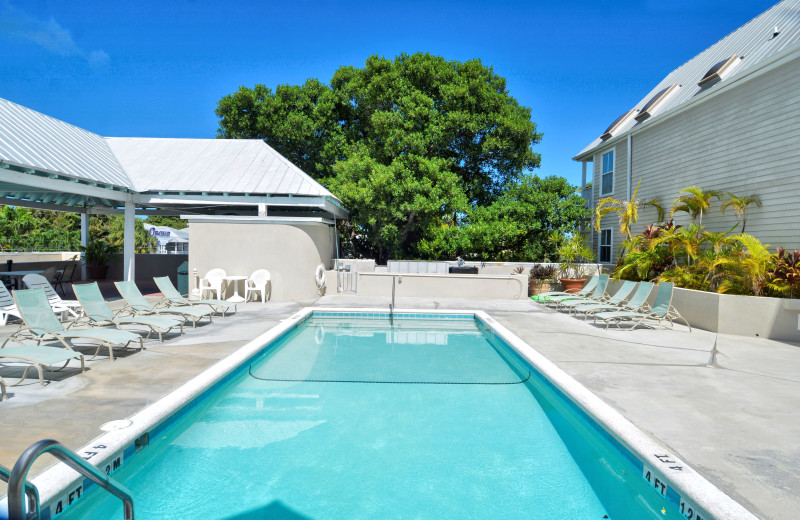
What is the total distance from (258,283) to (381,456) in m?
10.0

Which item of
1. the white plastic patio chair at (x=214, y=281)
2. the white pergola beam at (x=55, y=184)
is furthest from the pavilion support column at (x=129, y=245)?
the white plastic patio chair at (x=214, y=281)

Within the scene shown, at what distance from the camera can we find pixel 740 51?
47.4 ft

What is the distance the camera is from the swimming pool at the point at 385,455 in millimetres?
3715

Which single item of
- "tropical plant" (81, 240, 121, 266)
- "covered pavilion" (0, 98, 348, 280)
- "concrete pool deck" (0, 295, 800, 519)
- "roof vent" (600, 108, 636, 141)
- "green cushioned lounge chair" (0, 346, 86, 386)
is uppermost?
"roof vent" (600, 108, 636, 141)

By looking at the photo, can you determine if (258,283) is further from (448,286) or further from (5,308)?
(448,286)

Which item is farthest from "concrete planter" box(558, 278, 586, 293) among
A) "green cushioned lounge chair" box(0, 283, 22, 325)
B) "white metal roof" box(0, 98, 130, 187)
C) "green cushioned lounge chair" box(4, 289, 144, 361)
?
"green cushioned lounge chair" box(0, 283, 22, 325)

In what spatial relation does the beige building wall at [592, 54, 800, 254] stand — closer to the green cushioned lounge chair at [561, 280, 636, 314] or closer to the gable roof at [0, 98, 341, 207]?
the green cushioned lounge chair at [561, 280, 636, 314]

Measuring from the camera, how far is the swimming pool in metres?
3.71

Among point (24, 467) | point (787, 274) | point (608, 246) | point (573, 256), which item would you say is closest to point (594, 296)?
point (573, 256)

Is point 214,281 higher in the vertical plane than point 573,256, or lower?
lower

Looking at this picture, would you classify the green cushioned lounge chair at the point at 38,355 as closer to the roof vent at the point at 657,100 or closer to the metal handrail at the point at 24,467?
the metal handrail at the point at 24,467

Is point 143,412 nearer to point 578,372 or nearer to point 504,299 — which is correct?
point 578,372

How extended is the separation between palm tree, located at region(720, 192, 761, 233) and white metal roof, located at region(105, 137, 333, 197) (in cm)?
1117

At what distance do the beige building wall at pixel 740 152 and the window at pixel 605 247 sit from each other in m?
2.15
